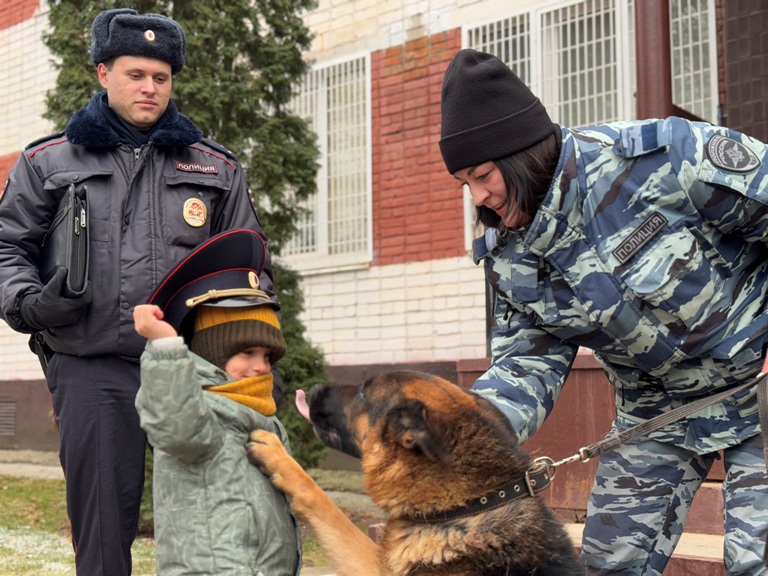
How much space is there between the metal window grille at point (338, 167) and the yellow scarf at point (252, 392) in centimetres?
784

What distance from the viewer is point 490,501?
302 centimetres

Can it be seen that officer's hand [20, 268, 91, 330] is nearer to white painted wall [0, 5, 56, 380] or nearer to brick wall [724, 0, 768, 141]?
brick wall [724, 0, 768, 141]

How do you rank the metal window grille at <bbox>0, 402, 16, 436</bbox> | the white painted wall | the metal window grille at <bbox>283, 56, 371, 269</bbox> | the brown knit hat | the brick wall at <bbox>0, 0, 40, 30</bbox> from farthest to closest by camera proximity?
the brick wall at <bbox>0, 0, 40, 30</bbox> < the white painted wall < the metal window grille at <bbox>0, 402, 16, 436</bbox> < the metal window grille at <bbox>283, 56, 371, 269</bbox> < the brown knit hat

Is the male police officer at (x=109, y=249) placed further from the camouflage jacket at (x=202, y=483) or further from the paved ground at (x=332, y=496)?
the paved ground at (x=332, y=496)

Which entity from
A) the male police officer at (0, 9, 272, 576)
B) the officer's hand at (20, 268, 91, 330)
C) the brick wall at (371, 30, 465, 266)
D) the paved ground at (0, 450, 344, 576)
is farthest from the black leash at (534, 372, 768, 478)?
the brick wall at (371, 30, 465, 266)

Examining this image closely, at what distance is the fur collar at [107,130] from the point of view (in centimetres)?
374

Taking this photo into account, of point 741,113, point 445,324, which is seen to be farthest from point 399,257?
point 741,113

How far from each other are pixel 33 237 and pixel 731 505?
8.67 feet

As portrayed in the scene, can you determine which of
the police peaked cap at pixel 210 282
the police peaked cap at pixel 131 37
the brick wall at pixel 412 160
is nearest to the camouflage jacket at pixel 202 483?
the police peaked cap at pixel 210 282

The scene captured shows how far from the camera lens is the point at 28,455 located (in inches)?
543

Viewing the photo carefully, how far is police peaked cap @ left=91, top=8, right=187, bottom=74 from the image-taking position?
3.81 m

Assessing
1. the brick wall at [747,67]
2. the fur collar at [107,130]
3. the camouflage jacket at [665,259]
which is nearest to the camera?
the camouflage jacket at [665,259]

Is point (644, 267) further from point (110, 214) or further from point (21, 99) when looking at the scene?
point (21, 99)

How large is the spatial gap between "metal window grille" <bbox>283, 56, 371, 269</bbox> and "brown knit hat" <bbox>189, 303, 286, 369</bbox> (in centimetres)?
782
